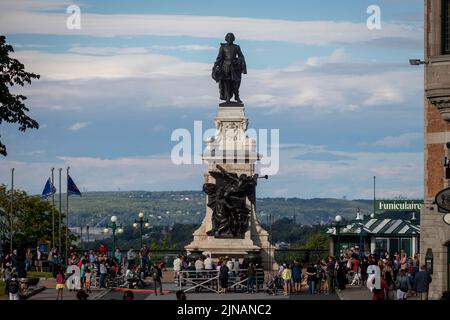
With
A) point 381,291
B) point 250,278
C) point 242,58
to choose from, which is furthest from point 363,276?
point 381,291

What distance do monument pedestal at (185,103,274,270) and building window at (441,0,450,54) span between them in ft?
80.9

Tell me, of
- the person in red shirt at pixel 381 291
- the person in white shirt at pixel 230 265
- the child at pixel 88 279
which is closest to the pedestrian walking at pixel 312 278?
the person in white shirt at pixel 230 265

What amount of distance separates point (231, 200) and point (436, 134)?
21.5 meters

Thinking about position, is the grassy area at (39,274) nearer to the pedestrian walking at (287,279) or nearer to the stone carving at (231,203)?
the stone carving at (231,203)

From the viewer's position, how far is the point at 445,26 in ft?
187

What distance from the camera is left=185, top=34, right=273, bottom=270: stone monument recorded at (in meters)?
80.2

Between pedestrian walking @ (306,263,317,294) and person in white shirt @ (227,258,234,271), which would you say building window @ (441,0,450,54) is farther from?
person in white shirt @ (227,258,234,271)

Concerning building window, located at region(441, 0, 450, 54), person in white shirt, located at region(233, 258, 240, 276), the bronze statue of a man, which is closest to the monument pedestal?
the bronze statue of a man

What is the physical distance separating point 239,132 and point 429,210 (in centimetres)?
2367

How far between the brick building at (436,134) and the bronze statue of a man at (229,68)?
2363 centimetres

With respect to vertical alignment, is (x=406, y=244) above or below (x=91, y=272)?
above

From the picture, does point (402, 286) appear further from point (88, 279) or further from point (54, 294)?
point (88, 279)
